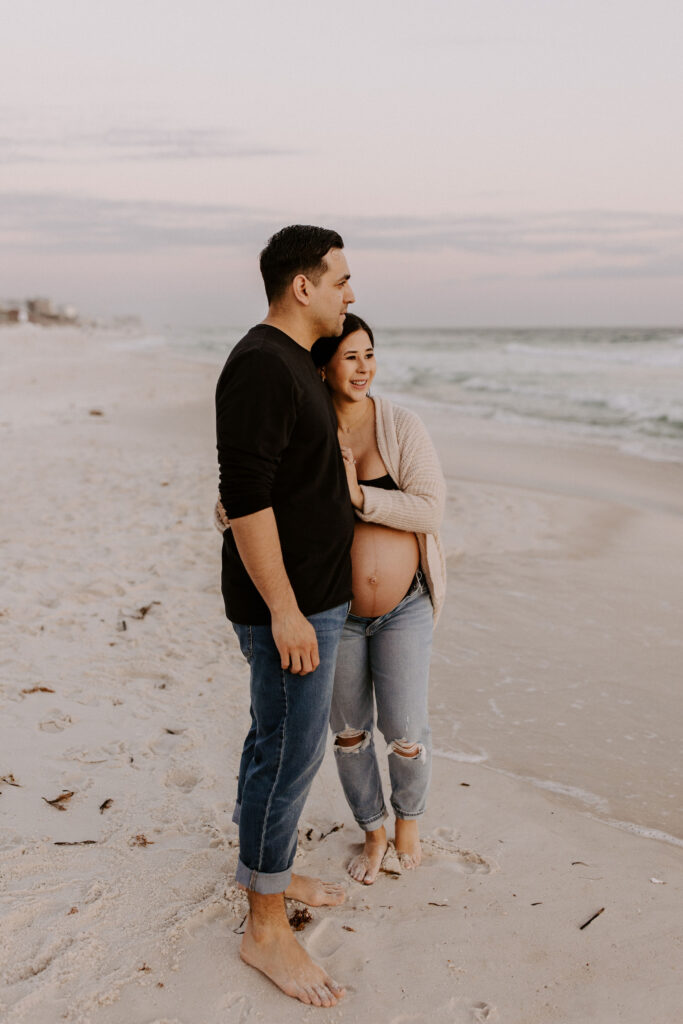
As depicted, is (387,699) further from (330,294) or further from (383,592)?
(330,294)

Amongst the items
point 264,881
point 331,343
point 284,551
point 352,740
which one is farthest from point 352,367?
point 264,881

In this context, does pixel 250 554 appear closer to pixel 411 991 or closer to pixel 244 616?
pixel 244 616

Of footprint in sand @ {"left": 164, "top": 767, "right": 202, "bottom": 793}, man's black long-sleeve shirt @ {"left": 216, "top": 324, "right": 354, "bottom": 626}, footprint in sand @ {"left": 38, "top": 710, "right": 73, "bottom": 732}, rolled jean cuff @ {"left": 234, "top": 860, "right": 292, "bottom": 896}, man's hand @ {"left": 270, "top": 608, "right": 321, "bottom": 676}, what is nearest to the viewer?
man's black long-sleeve shirt @ {"left": 216, "top": 324, "right": 354, "bottom": 626}

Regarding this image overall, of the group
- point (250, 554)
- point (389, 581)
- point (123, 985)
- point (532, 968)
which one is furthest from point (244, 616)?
point (532, 968)

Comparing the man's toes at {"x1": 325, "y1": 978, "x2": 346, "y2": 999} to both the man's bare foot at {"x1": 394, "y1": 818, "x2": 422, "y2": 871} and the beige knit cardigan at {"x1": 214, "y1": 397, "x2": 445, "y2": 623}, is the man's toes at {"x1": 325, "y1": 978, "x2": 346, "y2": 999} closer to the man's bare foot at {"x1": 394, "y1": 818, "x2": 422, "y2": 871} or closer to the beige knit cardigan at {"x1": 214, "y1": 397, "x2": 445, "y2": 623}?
the man's bare foot at {"x1": 394, "y1": 818, "x2": 422, "y2": 871}

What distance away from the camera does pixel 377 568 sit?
2.88 meters

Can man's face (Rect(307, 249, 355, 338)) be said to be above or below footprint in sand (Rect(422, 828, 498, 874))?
above

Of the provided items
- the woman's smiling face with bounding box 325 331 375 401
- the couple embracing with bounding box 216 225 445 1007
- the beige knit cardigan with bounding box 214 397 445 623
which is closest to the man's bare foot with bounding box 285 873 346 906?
the couple embracing with bounding box 216 225 445 1007

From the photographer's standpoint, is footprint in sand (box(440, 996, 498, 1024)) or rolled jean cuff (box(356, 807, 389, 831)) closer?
footprint in sand (box(440, 996, 498, 1024))

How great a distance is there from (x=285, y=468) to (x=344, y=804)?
6.45ft

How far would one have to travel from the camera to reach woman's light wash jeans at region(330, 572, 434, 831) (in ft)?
9.77

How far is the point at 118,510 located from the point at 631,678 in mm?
5238

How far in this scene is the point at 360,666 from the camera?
10.00 ft

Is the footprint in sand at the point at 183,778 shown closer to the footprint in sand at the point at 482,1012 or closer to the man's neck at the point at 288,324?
the footprint in sand at the point at 482,1012
